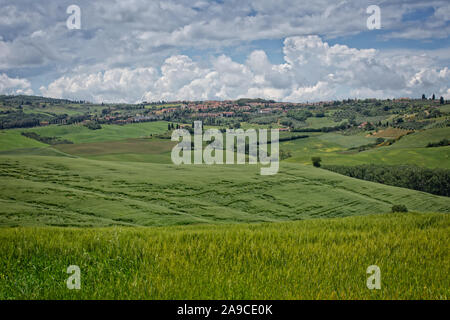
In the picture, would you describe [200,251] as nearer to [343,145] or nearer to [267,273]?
[267,273]

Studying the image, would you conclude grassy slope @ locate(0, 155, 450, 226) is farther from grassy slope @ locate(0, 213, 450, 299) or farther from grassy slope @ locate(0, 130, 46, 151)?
grassy slope @ locate(0, 130, 46, 151)

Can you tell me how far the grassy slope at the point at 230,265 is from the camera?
5.45m

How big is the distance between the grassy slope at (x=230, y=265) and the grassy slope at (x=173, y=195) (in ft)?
96.1

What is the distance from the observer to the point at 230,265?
6566 millimetres

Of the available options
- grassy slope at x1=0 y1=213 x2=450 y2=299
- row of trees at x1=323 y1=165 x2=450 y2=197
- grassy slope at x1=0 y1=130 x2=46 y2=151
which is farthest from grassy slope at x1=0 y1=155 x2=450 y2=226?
grassy slope at x1=0 y1=130 x2=46 y2=151

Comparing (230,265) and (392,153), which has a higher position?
(230,265)

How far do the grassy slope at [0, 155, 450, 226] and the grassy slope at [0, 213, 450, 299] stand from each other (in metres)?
29.3

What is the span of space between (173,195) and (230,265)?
46.2 metres

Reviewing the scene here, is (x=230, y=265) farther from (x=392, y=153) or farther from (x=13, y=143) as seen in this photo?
(x=13, y=143)

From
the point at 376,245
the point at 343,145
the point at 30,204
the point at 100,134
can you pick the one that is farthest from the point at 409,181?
the point at 100,134

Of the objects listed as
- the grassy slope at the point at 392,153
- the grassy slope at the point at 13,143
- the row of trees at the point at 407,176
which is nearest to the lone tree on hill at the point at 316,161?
the grassy slope at the point at 392,153

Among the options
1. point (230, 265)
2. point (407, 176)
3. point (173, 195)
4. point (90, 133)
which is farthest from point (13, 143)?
point (230, 265)
